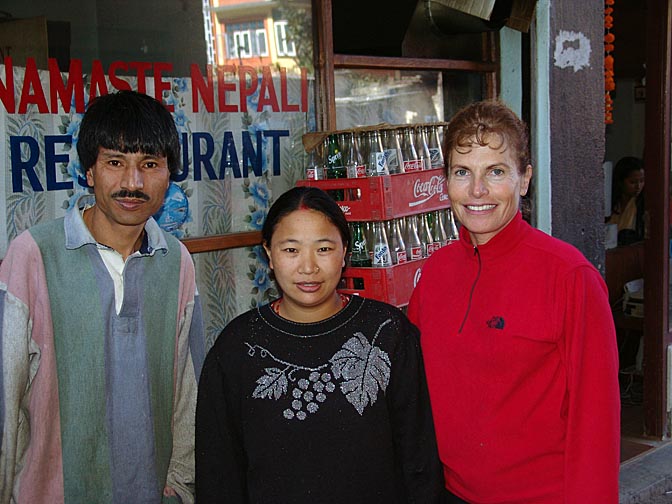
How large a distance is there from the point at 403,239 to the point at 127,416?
1630mm

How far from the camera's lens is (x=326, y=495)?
2.26 m

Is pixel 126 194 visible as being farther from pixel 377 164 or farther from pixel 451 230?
pixel 451 230

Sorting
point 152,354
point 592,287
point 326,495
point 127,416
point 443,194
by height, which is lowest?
point 326,495

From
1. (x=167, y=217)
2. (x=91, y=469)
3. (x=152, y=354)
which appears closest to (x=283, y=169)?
(x=167, y=217)

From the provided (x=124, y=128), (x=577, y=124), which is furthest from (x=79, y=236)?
(x=577, y=124)

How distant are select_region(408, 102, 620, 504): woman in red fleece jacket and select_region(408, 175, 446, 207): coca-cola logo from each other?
1.08 metres

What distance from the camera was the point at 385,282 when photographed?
3457 millimetres

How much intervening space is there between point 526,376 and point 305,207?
801 mm

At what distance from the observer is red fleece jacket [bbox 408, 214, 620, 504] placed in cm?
223

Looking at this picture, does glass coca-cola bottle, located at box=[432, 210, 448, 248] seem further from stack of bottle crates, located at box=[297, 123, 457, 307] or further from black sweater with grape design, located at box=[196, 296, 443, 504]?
black sweater with grape design, located at box=[196, 296, 443, 504]

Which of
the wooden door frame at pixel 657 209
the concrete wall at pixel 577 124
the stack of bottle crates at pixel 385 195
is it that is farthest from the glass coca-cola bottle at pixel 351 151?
the wooden door frame at pixel 657 209

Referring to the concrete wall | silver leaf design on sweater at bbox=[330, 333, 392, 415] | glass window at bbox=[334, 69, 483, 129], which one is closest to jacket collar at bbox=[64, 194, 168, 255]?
silver leaf design on sweater at bbox=[330, 333, 392, 415]

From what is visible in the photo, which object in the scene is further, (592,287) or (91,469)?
(91,469)

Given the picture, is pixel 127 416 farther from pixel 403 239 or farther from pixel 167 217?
pixel 403 239
